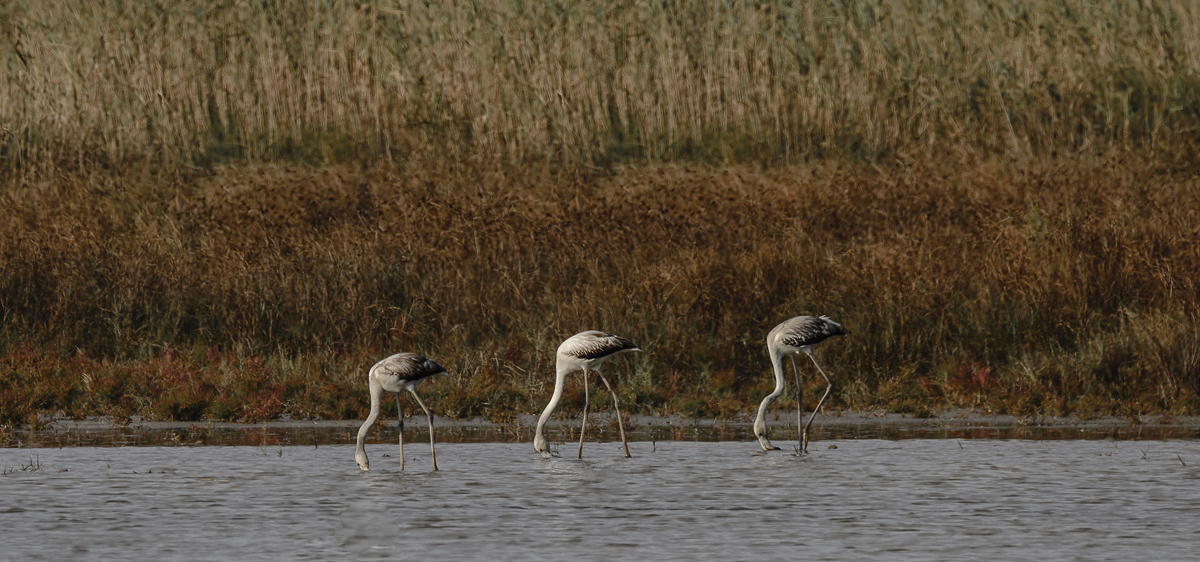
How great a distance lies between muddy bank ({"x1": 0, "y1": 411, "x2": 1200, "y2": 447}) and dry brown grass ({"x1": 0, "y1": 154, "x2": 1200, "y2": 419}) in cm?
20

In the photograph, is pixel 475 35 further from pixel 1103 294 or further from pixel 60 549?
pixel 60 549

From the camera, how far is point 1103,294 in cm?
1345

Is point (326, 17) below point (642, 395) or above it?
above

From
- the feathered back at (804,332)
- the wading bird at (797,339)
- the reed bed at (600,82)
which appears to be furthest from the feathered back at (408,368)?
the reed bed at (600,82)

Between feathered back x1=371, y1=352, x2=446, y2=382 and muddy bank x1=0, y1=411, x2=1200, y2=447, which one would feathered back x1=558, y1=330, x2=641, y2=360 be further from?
muddy bank x1=0, y1=411, x2=1200, y2=447

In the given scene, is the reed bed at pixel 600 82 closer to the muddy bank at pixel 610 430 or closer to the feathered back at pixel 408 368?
the muddy bank at pixel 610 430

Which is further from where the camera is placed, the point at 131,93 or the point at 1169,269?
the point at 131,93

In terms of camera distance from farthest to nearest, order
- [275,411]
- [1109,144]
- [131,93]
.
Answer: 1. [131,93]
2. [1109,144]
3. [275,411]

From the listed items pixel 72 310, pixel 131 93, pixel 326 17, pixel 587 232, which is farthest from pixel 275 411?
pixel 326 17

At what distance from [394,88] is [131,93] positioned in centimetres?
288

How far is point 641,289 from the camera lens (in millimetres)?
13570

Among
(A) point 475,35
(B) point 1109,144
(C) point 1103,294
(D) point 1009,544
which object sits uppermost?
(A) point 475,35

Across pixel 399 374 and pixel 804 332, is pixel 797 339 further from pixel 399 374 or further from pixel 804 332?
pixel 399 374

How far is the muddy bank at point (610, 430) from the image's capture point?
11516 mm
